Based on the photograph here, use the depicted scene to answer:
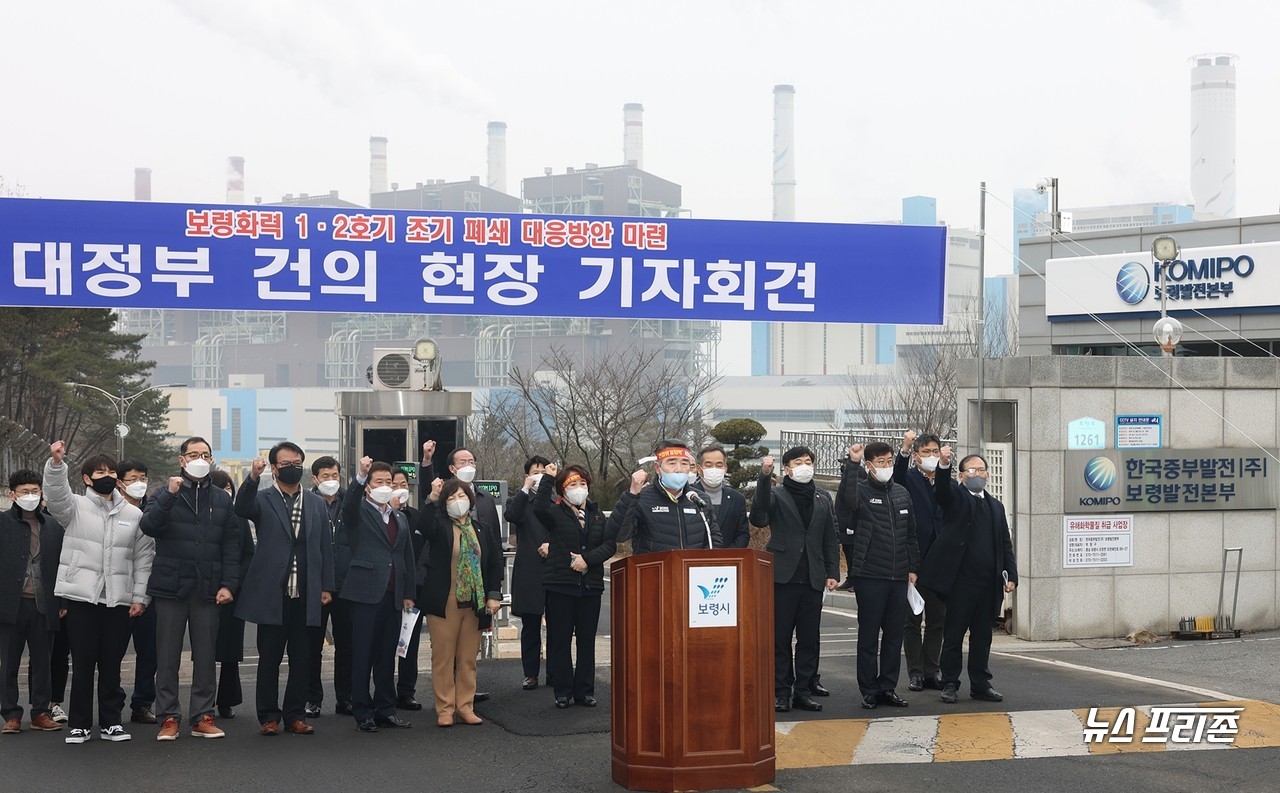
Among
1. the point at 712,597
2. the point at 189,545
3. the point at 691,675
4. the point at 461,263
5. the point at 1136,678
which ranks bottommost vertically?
the point at 1136,678

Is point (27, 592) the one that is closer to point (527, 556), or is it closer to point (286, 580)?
point (286, 580)

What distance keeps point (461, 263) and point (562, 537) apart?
4.68 metres

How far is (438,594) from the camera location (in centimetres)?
870

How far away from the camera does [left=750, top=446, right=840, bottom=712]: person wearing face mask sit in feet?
29.1

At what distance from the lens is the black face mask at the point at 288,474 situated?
8.29 metres

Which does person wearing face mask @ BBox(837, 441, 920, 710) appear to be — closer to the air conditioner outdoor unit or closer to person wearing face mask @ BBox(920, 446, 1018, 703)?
person wearing face mask @ BBox(920, 446, 1018, 703)

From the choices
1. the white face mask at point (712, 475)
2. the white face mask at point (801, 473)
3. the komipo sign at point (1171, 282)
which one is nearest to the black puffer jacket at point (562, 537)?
the white face mask at point (712, 475)

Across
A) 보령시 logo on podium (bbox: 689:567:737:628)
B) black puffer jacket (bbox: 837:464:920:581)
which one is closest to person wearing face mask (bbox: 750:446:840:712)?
black puffer jacket (bbox: 837:464:920:581)

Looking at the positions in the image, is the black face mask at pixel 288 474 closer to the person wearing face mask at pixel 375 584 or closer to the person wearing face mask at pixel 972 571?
the person wearing face mask at pixel 375 584

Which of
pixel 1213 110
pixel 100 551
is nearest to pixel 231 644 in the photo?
pixel 100 551

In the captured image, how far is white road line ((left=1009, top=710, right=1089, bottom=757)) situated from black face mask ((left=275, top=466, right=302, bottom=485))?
439 cm

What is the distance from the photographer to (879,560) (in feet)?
29.7

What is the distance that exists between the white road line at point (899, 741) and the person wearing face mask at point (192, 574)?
374 cm

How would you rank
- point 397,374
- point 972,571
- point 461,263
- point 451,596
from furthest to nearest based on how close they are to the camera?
1. point 397,374
2. point 461,263
3. point 972,571
4. point 451,596
